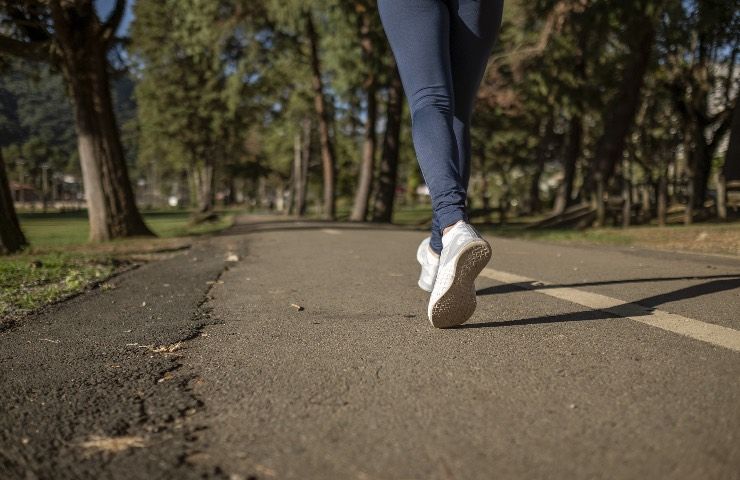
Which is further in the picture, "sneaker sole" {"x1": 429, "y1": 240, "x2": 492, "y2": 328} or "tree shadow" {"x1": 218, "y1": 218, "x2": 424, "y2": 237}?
"tree shadow" {"x1": 218, "y1": 218, "x2": 424, "y2": 237}

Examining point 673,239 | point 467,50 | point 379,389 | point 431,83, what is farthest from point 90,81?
point 379,389

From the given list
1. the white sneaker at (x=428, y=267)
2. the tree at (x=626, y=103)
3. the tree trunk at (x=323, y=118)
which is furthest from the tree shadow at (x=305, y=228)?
the tree trunk at (x=323, y=118)

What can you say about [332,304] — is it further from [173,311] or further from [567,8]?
[567,8]

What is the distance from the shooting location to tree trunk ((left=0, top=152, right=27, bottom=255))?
7422mm

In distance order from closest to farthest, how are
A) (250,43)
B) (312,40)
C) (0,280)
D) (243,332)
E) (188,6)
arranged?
(243,332) → (0,280) → (188,6) → (250,43) → (312,40)

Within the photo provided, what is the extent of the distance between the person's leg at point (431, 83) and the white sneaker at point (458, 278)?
0.36 metres

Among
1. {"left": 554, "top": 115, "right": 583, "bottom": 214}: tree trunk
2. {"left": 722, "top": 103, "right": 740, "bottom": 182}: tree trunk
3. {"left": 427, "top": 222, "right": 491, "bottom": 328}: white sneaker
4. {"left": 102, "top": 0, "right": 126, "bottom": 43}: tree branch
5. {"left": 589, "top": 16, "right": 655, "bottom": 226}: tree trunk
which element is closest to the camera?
{"left": 427, "top": 222, "right": 491, "bottom": 328}: white sneaker

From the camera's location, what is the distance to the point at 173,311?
306 centimetres

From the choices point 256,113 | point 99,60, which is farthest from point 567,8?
point 256,113

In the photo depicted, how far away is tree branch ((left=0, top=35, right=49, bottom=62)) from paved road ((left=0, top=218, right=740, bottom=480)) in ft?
28.1

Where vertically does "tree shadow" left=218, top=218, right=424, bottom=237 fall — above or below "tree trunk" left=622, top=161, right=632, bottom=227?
below

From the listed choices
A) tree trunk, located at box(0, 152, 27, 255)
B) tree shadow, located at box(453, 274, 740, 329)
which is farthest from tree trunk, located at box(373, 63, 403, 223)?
tree shadow, located at box(453, 274, 740, 329)

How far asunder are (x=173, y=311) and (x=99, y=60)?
939 centimetres

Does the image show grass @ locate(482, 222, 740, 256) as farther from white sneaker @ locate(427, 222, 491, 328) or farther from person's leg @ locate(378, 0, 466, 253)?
white sneaker @ locate(427, 222, 491, 328)
